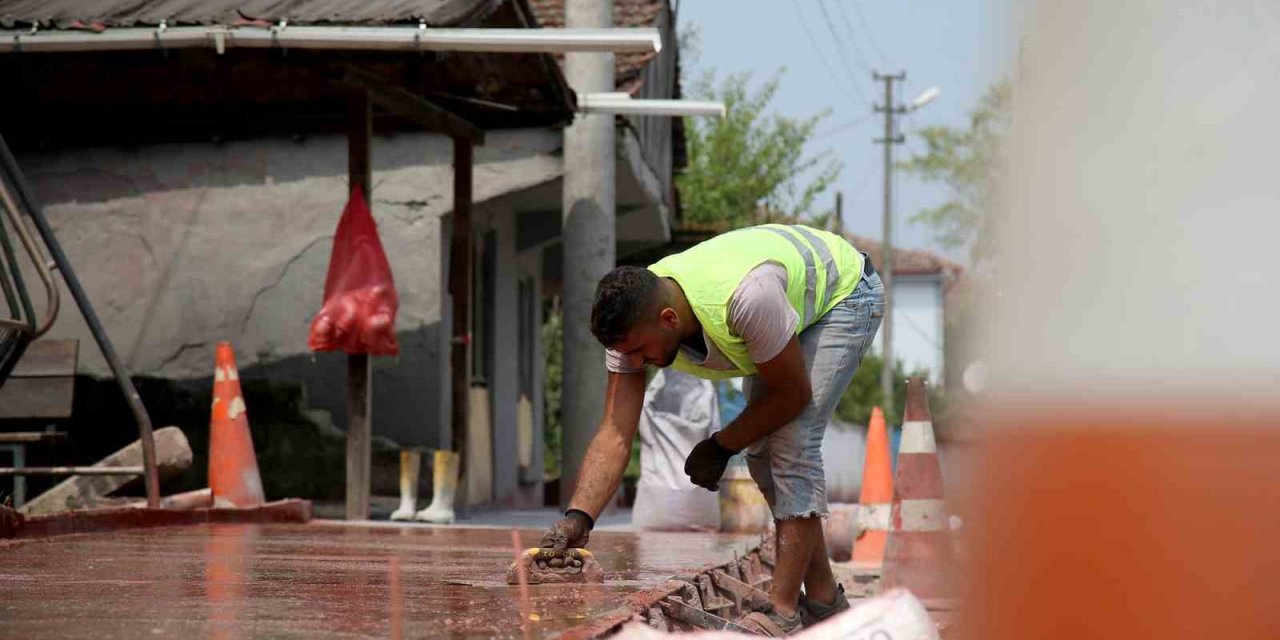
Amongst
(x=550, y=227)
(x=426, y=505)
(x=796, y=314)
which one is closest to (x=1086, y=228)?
(x=796, y=314)

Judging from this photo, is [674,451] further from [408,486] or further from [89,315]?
[89,315]

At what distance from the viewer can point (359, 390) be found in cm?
1023

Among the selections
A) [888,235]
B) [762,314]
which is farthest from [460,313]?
[888,235]

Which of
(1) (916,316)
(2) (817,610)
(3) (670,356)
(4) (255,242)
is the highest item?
(1) (916,316)

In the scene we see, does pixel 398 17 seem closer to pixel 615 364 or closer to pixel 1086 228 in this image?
pixel 615 364

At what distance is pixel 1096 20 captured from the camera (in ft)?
4.67

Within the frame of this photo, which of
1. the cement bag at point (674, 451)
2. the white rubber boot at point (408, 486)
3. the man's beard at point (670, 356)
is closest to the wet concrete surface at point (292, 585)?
the man's beard at point (670, 356)

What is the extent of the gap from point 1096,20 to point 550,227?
51.9 feet

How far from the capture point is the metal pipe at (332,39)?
29.7ft

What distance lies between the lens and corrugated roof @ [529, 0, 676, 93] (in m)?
14.5

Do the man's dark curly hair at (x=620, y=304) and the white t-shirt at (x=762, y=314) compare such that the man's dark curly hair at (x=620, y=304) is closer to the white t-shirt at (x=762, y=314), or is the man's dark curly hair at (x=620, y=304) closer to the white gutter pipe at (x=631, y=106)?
the white t-shirt at (x=762, y=314)

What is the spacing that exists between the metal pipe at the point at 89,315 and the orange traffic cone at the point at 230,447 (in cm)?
176

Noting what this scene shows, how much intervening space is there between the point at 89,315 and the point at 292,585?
10.9 ft

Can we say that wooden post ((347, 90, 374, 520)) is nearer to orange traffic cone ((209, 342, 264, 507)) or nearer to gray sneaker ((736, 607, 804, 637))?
orange traffic cone ((209, 342, 264, 507))
